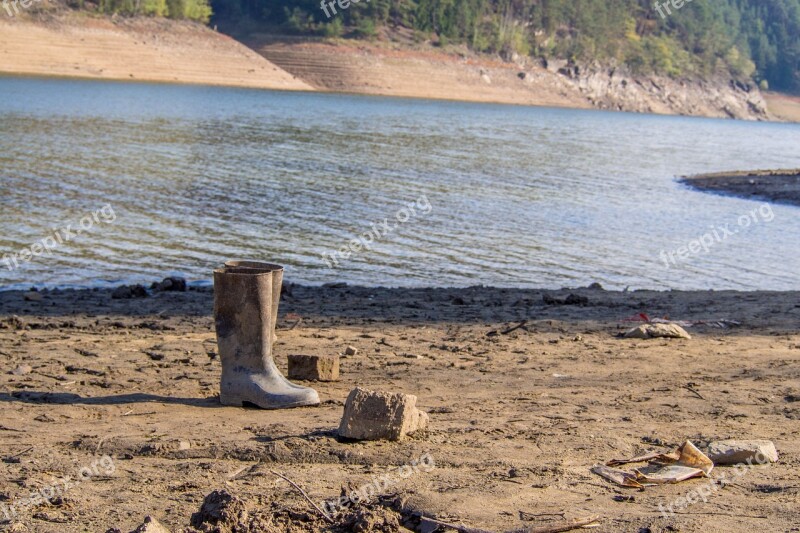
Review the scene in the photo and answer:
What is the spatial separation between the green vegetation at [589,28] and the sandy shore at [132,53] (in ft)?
53.7

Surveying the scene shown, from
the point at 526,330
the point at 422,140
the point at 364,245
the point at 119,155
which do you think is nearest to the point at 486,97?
the point at 422,140

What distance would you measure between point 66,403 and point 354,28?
99293mm

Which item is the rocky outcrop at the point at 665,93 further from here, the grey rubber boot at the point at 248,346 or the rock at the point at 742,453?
the rock at the point at 742,453

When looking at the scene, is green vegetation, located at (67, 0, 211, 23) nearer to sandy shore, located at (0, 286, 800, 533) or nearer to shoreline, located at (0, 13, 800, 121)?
shoreline, located at (0, 13, 800, 121)

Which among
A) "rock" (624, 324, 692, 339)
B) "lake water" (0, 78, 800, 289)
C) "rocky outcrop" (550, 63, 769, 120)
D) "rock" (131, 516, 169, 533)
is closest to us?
"rock" (131, 516, 169, 533)

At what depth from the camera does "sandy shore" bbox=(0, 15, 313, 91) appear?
6769 cm

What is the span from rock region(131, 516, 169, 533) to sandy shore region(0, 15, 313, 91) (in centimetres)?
6873

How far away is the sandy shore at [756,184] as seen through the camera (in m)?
28.4

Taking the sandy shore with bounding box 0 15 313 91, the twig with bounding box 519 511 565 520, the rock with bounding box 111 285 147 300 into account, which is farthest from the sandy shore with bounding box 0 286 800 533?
the sandy shore with bounding box 0 15 313 91

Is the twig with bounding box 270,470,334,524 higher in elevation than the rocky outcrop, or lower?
lower

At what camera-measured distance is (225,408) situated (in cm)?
593

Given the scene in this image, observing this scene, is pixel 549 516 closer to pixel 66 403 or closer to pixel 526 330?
pixel 66 403

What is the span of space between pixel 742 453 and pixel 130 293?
742 centimetres

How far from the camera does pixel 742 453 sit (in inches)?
189
